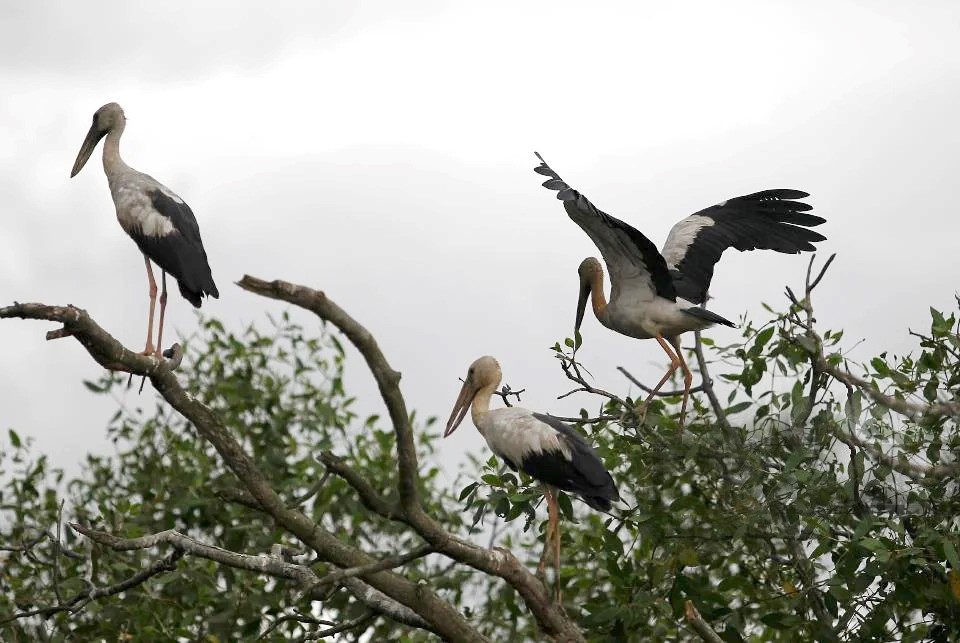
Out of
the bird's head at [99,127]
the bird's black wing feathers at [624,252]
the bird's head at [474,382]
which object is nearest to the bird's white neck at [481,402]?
the bird's head at [474,382]

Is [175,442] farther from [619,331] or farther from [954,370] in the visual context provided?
[954,370]

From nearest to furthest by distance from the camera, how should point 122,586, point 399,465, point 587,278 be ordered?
point 399,465, point 122,586, point 587,278

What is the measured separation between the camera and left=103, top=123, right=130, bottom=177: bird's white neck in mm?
8539

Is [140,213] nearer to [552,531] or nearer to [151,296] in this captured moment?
[151,296]

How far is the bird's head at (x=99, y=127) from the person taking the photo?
350 inches

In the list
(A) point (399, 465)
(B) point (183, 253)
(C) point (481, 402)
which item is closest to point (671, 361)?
(C) point (481, 402)

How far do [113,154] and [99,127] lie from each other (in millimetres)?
357

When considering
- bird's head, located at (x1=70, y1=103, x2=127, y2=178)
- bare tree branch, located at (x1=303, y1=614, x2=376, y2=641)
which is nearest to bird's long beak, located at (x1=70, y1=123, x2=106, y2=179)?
bird's head, located at (x1=70, y1=103, x2=127, y2=178)

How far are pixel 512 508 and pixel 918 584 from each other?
6.05 ft

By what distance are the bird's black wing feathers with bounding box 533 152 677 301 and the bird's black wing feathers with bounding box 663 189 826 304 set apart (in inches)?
15.5

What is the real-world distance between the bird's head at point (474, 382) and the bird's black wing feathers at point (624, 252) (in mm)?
946

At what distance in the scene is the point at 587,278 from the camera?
8.66 m

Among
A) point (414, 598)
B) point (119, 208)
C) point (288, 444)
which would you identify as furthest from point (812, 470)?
point (288, 444)

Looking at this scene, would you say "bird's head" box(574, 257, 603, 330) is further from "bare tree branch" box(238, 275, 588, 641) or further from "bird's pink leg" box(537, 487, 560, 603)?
"bare tree branch" box(238, 275, 588, 641)
